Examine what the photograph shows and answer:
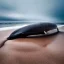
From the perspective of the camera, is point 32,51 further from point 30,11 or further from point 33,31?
point 30,11

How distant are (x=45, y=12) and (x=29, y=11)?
2.7 inches

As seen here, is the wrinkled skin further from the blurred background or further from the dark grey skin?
the blurred background

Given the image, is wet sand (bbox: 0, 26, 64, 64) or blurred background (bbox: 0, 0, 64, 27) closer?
wet sand (bbox: 0, 26, 64, 64)

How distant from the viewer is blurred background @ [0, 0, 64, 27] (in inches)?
19.6

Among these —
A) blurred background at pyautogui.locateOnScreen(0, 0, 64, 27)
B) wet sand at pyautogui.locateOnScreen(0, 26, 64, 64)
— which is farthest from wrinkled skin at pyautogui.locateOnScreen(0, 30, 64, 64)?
blurred background at pyautogui.locateOnScreen(0, 0, 64, 27)

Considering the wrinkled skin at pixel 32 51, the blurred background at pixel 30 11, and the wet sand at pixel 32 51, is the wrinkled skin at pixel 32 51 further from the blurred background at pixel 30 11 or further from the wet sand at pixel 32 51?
the blurred background at pixel 30 11

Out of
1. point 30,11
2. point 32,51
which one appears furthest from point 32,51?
point 30,11

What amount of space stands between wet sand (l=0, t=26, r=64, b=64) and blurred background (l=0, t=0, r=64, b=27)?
0.47 ft

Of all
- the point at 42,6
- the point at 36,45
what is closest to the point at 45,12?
the point at 42,6

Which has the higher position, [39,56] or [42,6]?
[42,6]

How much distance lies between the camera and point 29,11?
54 centimetres

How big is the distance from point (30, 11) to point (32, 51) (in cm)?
27

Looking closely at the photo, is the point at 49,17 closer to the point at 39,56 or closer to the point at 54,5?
the point at 54,5

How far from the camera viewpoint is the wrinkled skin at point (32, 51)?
0.95ft
